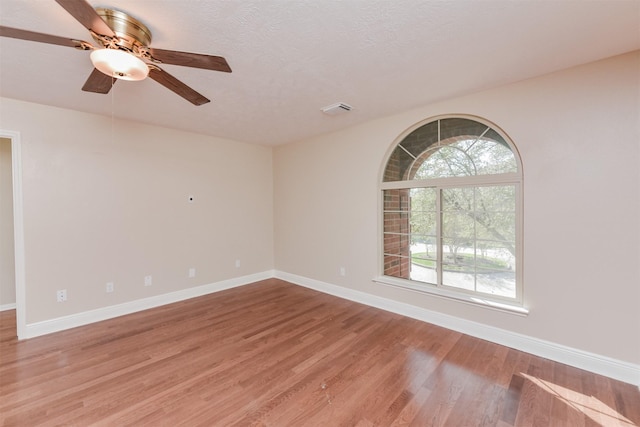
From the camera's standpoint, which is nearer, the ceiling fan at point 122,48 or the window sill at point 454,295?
the ceiling fan at point 122,48

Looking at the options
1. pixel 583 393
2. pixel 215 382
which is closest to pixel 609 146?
pixel 583 393

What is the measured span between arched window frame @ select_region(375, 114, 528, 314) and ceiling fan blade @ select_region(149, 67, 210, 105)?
7.73 ft

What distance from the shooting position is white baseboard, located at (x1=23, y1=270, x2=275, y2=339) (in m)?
2.86

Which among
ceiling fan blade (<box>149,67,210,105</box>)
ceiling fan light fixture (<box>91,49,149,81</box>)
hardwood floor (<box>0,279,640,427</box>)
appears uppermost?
ceiling fan blade (<box>149,67,210,105</box>)

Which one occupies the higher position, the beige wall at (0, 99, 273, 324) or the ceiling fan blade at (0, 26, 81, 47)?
the ceiling fan blade at (0, 26, 81, 47)

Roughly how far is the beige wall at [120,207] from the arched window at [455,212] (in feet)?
8.70

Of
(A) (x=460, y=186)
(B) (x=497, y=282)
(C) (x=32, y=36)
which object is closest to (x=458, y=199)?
(A) (x=460, y=186)

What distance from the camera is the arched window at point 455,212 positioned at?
8.67 feet

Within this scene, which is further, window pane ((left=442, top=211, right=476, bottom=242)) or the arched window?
window pane ((left=442, top=211, right=476, bottom=242))

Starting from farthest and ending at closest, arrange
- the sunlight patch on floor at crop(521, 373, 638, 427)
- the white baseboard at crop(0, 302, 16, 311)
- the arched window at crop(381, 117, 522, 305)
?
the white baseboard at crop(0, 302, 16, 311), the arched window at crop(381, 117, 522, 305), the sunlight patch on floor at crop(521, 373, 638, 427)

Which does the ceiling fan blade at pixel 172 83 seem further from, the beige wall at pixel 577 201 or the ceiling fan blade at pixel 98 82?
the beige wall at pixel 577 201

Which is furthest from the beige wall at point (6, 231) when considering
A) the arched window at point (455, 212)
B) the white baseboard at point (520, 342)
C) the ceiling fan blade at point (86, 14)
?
the arched window at point (455, 212)

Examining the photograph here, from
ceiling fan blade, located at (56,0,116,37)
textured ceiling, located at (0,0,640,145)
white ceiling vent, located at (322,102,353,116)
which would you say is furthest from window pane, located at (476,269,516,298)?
ceiling fan blade, located at (56,0,116,37)

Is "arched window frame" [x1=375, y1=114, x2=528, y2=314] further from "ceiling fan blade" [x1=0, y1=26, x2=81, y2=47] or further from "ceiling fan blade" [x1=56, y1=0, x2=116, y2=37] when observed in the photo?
"ceiling fan blade" [x1=0, y1=26, x2=81, y2=47]
